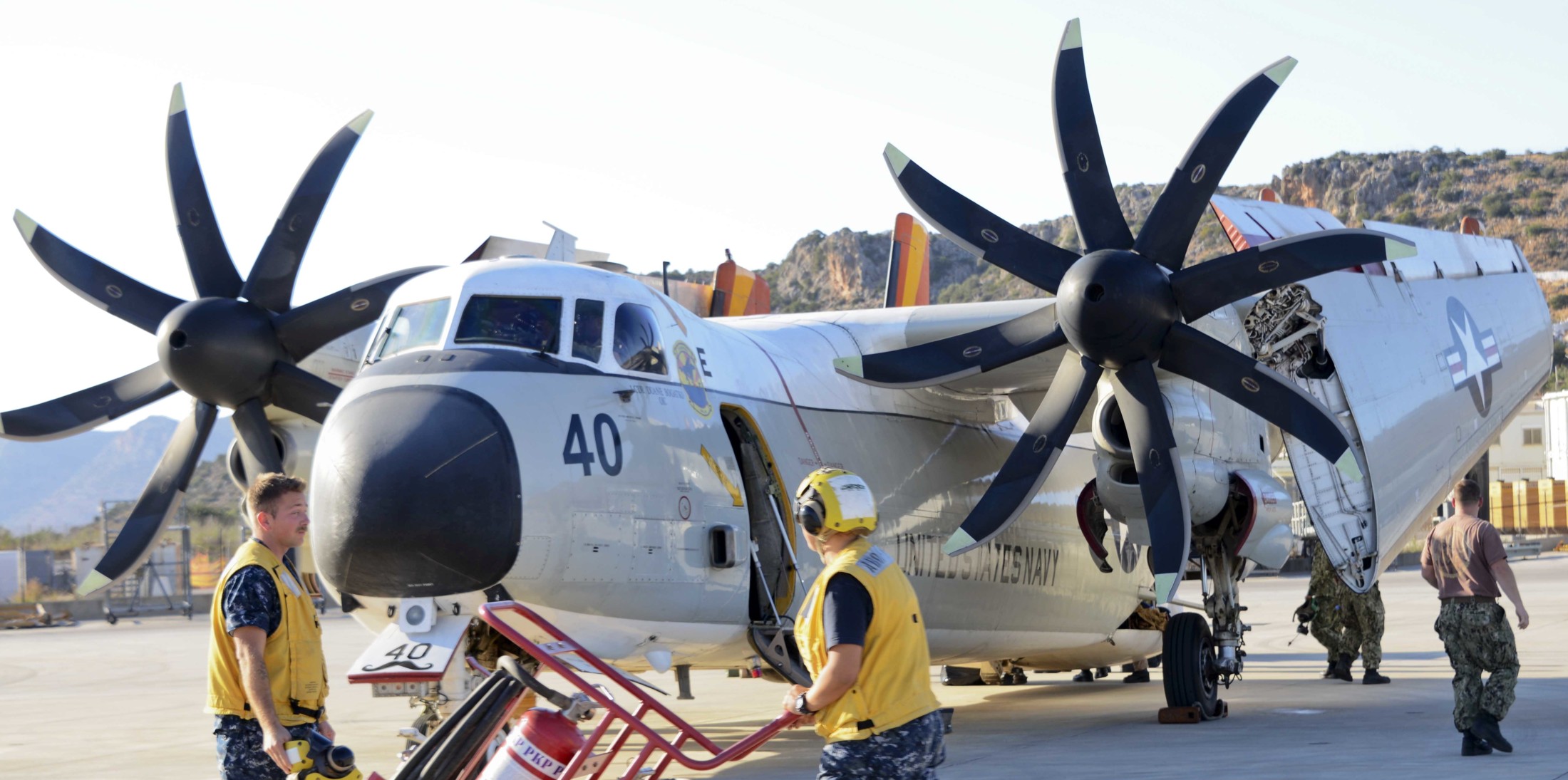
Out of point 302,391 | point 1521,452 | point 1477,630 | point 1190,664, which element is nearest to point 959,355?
point 1190,664

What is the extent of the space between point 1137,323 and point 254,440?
303 inches

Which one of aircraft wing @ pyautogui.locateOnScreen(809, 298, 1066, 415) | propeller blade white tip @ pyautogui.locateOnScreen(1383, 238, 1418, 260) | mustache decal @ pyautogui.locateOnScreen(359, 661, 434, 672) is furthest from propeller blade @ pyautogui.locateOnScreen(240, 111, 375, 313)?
propeller blade white tip @ pyautogui.locateOnScreen(1383, 238, 1418, 260)

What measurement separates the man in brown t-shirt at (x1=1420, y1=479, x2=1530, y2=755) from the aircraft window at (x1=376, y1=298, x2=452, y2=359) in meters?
6.74

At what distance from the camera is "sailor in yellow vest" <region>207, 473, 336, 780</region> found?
19.5 feet

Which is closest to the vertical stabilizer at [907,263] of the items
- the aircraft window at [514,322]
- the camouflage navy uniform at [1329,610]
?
the camouflage navy uniform at [1329,610]

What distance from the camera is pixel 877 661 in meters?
5.30

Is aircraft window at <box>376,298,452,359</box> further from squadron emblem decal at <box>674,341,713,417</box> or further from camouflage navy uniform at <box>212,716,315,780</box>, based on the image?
camouflage navy uniform at <box>212,716,315,780</box>

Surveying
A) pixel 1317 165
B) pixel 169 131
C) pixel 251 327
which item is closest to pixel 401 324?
pixel 251 327

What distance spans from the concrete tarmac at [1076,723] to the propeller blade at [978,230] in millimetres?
3957

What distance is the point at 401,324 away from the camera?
9.90 meters

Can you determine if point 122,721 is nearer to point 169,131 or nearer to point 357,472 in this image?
point 169,131

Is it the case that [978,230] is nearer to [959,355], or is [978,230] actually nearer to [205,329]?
[959,355]

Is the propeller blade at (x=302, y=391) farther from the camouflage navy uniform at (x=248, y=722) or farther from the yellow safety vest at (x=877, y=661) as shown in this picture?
the yellow safety vest at (x=877, y=661)

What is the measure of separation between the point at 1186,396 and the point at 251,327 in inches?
324
